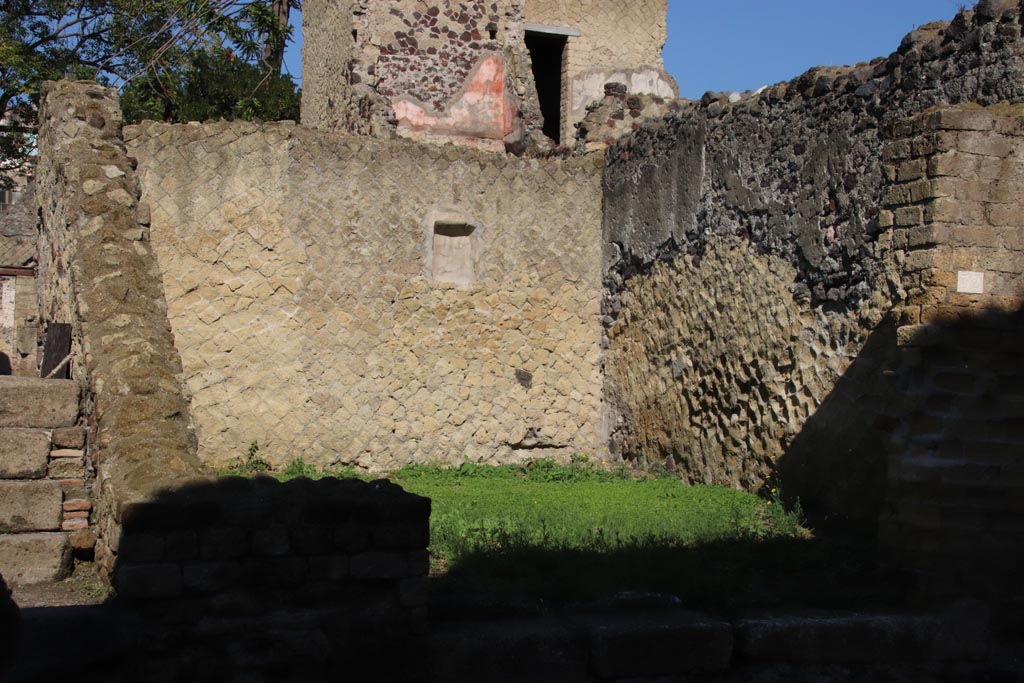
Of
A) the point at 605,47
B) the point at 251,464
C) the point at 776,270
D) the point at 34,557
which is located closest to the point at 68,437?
the point at 34,557

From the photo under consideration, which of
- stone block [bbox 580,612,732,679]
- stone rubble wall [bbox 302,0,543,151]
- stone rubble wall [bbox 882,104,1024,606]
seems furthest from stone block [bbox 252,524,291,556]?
stone rubble wall [bbox 302,0,543,151]

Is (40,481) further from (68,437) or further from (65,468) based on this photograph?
(68,437)

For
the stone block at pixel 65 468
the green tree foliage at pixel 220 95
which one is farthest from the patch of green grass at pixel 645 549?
the green tree foliage at pixel 220 95

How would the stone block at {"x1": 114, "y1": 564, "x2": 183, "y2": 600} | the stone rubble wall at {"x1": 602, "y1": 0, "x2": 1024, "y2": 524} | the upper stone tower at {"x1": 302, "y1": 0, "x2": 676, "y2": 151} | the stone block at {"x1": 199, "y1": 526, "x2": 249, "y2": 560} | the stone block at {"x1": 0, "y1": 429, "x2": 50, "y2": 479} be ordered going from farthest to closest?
1. the upper stone tower at {"x1": 302, "y1": 0, "x2": 676, "y2": 151}
2. the stone rubble wall at {"x1": 602, "y1": 0, "x2": 1024, "y2": 524}
3. the stone block at {"x1": 0, "y1": 429, "x2": 50, "y2": 479}
4. the stone block at {"x1": 199, "y1": 526, "x2": 249, "y2": 560}
5. the stone block at {"x1": 114, "y1": 564, "x2": 183, "y2": 600}

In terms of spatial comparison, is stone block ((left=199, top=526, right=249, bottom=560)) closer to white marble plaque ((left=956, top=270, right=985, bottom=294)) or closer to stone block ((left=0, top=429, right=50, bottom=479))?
stone block ((left=0, top=429, right=50, bottom=479))

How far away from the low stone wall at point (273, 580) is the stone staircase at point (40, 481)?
116 centimetres

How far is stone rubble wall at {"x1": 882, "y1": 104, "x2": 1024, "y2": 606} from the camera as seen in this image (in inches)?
211

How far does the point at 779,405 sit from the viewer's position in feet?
25.4

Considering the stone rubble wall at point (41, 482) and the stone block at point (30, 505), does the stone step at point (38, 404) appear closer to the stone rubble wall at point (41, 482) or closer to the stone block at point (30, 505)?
the stone rubble wall at point (41, 482)

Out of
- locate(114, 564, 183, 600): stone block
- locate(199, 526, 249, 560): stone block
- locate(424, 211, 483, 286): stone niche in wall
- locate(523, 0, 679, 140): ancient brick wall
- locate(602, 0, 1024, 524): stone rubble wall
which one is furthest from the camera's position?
locate(523, 0, 679, 140): ancient brick wall

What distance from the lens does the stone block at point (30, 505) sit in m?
5.15

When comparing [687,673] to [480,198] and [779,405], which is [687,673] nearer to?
[779,405]

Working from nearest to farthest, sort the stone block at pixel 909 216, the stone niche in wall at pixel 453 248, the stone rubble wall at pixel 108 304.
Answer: the stone rubble wall at pixel 108 304 < the stone block at pixel 909 216 < the stone niche in wall at pixel 453 248

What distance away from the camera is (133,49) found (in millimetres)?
17703
